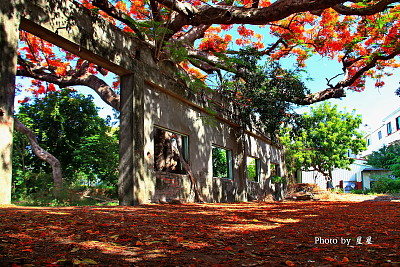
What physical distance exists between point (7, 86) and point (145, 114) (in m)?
3.01

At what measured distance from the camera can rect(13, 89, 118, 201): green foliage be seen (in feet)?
40.4

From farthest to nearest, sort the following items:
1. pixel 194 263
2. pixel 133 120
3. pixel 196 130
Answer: pixel 196 130, pixel 133 120, pixel 194 263

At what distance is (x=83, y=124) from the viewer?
13516 millimetres

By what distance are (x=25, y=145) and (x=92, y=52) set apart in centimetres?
847

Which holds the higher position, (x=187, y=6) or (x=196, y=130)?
(x=187, y=6)

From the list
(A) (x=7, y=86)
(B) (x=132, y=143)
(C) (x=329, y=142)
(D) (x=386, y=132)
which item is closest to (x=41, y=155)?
(B) (x=132, y=143)

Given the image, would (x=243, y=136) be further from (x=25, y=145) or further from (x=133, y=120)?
(x=25, y=145)

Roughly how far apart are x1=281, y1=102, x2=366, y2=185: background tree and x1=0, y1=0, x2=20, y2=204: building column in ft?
60.6

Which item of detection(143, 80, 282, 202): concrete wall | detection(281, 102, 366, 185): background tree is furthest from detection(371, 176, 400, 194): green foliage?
detection(143, 80, 282, 202): concrete wall

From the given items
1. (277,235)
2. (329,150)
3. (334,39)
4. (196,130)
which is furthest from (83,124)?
(329,150)

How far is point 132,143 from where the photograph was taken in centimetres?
671

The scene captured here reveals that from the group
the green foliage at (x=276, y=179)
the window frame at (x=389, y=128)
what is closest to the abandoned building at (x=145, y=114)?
the green foliage at (x=276, y=179)

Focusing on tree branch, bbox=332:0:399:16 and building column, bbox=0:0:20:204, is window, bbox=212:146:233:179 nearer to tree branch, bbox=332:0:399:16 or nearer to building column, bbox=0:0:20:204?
tree branch, bbox=332:0:399:16

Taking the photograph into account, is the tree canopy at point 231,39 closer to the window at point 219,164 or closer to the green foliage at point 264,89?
the green foliage at point 264,89
